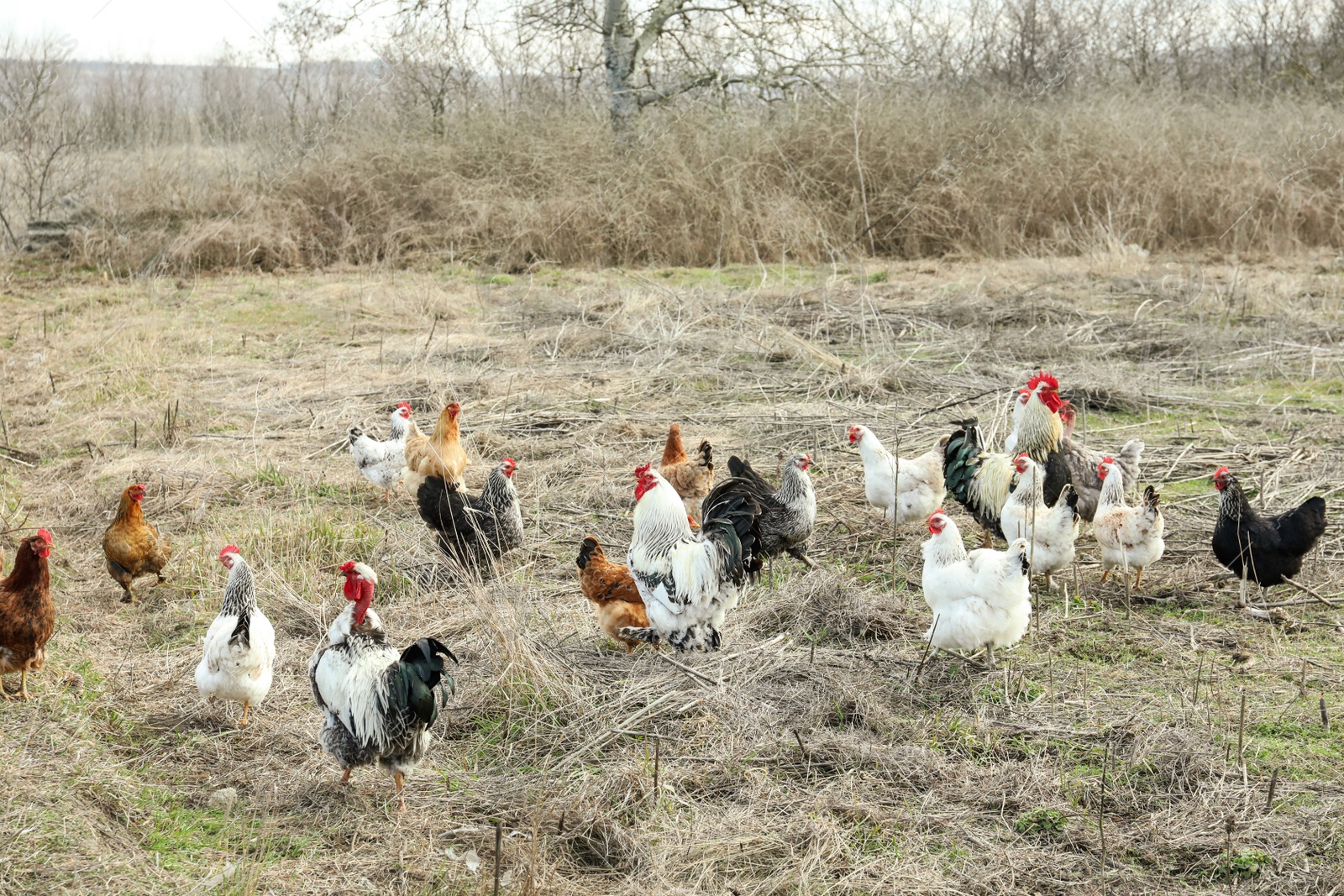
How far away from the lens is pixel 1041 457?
20.2 ft

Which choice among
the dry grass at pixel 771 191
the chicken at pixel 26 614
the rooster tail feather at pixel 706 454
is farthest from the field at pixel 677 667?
the dry grass at pixel 771 191

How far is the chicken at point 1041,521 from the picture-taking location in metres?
5.33

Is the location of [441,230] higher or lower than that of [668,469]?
higher

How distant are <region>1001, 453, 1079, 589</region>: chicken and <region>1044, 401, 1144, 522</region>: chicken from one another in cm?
45

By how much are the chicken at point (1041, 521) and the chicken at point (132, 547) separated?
4268 mm

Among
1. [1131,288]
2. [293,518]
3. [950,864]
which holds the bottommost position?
[950,864]

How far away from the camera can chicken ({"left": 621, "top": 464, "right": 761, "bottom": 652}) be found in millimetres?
4707

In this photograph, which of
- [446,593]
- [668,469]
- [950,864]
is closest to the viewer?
[950,864]

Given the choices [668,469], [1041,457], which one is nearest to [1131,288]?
[1041,457]

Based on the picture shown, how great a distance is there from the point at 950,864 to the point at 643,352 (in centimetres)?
694

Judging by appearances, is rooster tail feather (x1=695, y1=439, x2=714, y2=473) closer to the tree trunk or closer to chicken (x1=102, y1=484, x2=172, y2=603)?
chicken (x1=102, y1=484, x2=172, y2=603)

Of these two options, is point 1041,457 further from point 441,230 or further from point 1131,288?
point 441,230

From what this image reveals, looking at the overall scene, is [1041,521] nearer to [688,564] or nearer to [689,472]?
[688,564]

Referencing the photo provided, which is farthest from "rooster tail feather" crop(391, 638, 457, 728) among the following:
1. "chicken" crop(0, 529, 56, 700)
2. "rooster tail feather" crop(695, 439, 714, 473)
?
"rooster tail feather" crop(695, 439, 714, 473)
